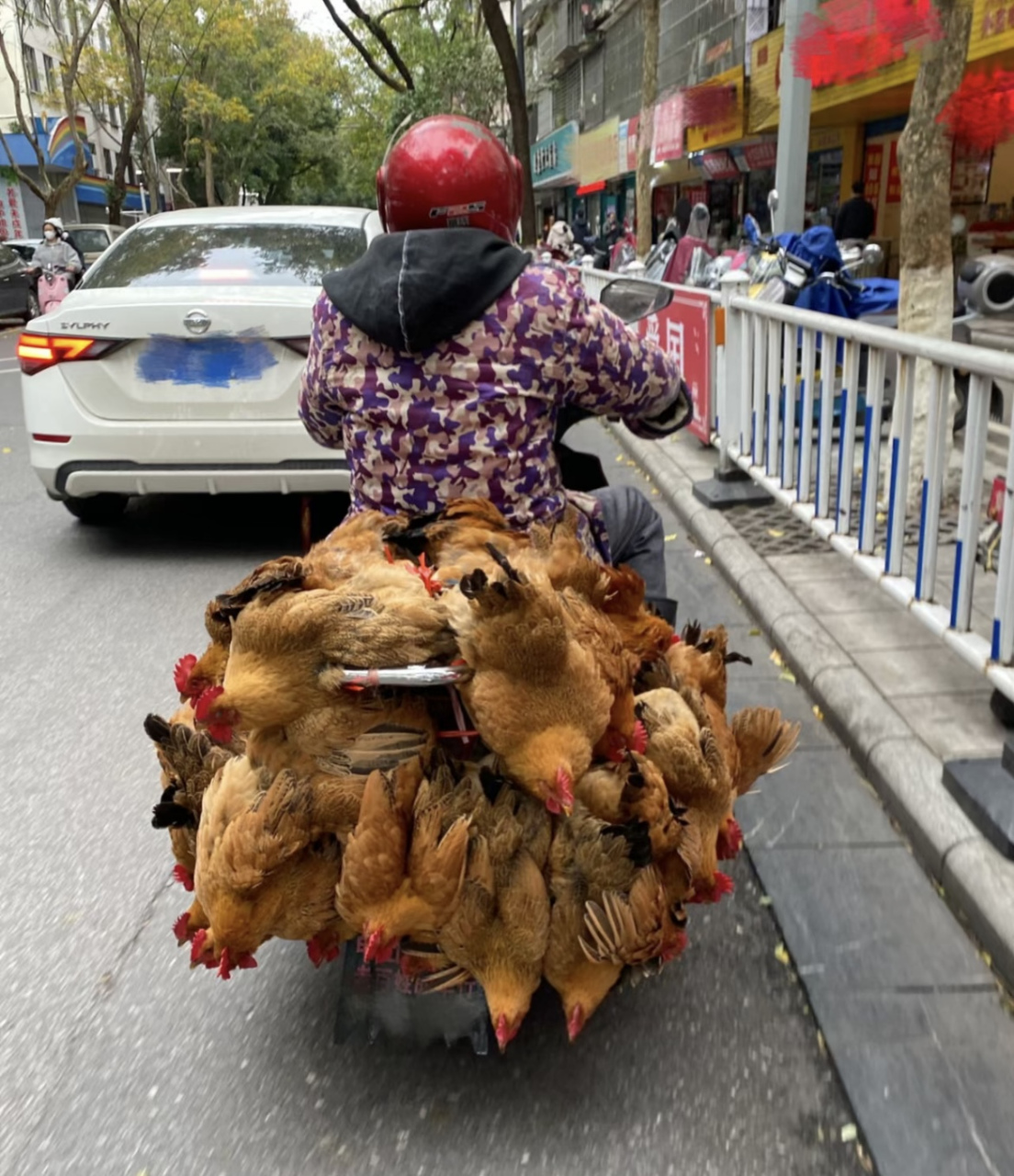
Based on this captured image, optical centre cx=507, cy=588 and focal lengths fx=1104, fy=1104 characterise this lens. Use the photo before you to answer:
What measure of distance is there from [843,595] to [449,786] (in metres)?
3.05

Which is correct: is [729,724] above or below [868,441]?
below

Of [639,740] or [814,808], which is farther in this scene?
[814,808]


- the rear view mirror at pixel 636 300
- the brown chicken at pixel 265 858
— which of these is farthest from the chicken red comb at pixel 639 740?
the rear view mirror at pixel 636 300

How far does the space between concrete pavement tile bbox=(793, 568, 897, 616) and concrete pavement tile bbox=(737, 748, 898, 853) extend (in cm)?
112

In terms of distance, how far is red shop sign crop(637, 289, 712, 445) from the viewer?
6545 mm

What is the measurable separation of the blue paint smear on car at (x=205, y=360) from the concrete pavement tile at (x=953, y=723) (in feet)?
10.8

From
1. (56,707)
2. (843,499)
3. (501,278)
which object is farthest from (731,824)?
(56,707)

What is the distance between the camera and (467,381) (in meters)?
2.40

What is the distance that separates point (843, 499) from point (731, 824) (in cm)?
222

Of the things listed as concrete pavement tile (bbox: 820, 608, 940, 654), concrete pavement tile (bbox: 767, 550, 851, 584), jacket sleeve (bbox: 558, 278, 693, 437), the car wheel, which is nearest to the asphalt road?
jacket sleeve (bbox: 558, 278, 693, 437)

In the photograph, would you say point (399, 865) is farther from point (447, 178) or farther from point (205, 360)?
point (205, 360)

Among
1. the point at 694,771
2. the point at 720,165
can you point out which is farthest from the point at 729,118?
the point at 694,771

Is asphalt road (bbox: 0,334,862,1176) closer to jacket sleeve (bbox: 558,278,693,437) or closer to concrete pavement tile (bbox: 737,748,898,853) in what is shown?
concrete pavement tile (bbox: 737,748,898,853)

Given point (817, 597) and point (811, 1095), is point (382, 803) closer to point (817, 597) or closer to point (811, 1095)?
point (811, 1095)
